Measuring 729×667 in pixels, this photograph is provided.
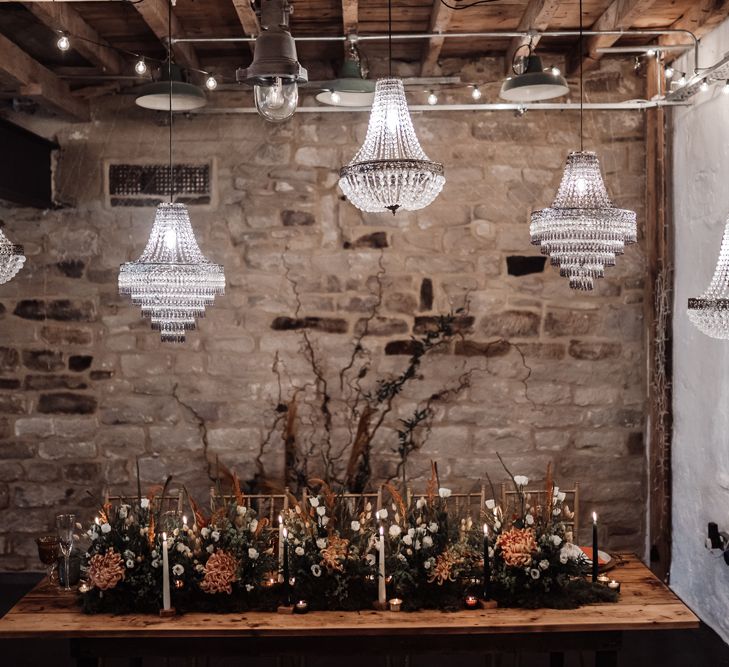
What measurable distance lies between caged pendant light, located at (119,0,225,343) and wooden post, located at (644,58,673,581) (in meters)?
2.98

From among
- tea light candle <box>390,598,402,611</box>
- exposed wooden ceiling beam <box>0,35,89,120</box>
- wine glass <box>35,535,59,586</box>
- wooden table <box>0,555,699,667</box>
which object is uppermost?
exposed wooden ceiling beam <box>0,35,89,120</box>

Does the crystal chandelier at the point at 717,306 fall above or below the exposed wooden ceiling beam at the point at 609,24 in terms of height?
below

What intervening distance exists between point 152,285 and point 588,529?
3.42 m

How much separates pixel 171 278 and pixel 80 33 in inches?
76.5

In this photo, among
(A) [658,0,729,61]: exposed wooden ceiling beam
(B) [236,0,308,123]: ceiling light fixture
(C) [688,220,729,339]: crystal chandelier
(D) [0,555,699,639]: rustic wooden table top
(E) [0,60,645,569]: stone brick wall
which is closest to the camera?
(B) [236,0,308,123]: ceiling light fixture

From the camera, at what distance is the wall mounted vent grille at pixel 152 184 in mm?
5578

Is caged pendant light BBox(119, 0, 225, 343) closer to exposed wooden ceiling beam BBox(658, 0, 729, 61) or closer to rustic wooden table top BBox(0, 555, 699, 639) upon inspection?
rustic wooden table top BBox(0, 555, 699, 639)

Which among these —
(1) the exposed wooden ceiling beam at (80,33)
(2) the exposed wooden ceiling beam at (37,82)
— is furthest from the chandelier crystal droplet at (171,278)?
(2) the exposed wooden ceiling beam at (37,82)

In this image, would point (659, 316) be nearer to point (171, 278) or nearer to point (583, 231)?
point (583, 231)

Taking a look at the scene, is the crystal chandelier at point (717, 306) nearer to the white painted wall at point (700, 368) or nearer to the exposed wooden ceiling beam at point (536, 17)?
the white painted wall at point (700, 368)

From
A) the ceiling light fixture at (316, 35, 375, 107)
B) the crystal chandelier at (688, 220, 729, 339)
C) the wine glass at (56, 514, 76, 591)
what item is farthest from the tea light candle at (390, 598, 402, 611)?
the ceiling light fixture at (316, 35, 375, 107)

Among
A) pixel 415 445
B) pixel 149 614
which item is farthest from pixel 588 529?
pixel 149 614

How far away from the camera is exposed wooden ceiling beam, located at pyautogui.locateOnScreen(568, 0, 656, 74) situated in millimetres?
4438

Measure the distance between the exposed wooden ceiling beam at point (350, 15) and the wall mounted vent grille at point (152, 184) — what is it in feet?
4.58
